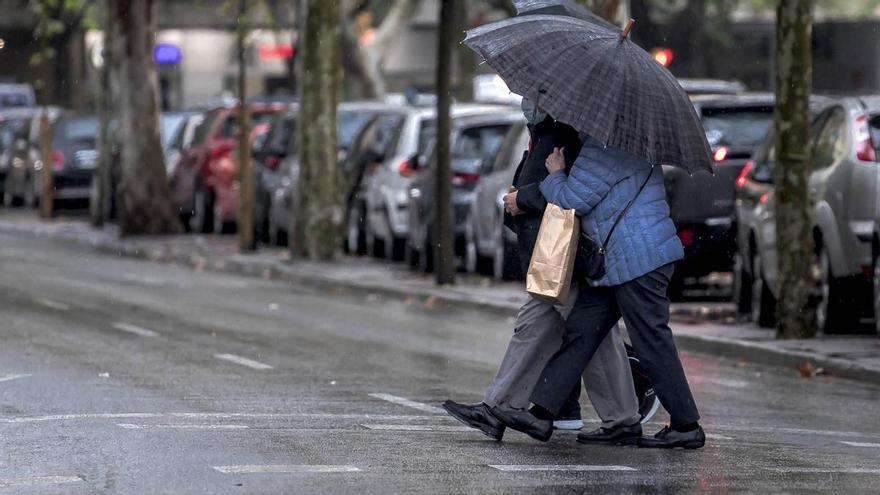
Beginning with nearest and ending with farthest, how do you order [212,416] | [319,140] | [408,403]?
[212,416]
[408,403]
[319,140]

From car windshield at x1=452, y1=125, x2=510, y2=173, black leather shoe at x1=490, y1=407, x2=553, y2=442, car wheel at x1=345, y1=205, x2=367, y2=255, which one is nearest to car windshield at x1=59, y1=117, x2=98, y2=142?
car wheel at x1=345, y1=205, x2=367, y2=255

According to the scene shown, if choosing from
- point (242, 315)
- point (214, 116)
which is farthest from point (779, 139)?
point (214, 116)

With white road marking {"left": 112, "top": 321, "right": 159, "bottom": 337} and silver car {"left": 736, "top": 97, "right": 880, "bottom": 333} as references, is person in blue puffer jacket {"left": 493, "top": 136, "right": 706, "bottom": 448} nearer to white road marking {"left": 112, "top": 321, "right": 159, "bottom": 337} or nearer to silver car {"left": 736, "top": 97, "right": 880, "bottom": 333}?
silver car {"left": 736, "top": 97, "right": 880, "bottom": 333}

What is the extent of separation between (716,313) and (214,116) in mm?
13689

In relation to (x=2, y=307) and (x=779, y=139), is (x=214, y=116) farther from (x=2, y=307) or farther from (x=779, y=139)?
(x=779, y=139)

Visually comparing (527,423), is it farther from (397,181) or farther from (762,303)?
(397,181)

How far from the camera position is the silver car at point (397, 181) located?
76.5 feet

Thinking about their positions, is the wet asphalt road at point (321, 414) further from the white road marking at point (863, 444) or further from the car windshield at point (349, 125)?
the car windshield at point (349, 125)

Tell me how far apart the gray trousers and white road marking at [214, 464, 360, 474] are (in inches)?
45.9

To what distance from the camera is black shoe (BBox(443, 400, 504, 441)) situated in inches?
370

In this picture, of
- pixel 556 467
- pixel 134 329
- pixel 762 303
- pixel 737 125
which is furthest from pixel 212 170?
pixel 556 467

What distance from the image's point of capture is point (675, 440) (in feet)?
30.7

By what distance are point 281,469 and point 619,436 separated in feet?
5.58

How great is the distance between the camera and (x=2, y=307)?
17.3 metres
